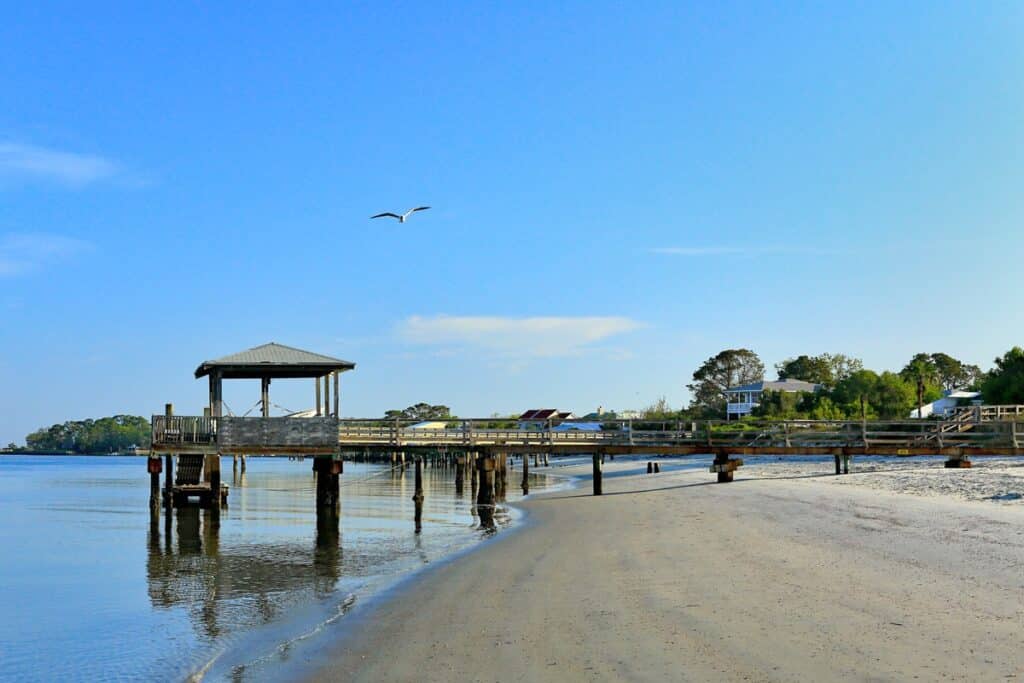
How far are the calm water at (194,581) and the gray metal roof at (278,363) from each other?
5.33 m

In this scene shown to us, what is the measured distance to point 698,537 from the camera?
64.6 ft

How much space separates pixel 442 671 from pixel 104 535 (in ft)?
82.8

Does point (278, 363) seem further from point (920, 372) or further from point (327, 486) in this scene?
point (920, 372)

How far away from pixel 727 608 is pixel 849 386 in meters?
87.2

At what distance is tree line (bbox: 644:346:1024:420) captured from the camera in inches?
2645

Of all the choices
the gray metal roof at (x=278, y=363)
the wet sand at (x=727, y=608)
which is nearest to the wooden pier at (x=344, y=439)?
the gray metal roof at (x=278, y=363)

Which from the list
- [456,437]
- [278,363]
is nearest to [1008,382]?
[456,437]

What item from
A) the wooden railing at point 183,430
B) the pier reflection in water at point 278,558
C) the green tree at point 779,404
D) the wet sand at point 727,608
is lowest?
the pier reflection in water at point 278,558

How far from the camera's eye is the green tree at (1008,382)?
61156 millimetres

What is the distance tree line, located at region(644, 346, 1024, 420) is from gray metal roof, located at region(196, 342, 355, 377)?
47.0 meters

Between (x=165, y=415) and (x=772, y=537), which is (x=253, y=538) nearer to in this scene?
(x=165, y=415)

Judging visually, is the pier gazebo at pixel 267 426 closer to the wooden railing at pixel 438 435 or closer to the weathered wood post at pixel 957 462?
the wooden railing at pixel 438 435

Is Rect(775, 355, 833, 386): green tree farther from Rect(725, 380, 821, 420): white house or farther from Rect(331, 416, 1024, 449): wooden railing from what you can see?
Rect(331, 416, 1024, 449): wooden railing

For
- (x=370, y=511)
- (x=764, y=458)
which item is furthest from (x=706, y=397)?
(x=370, y=511)
